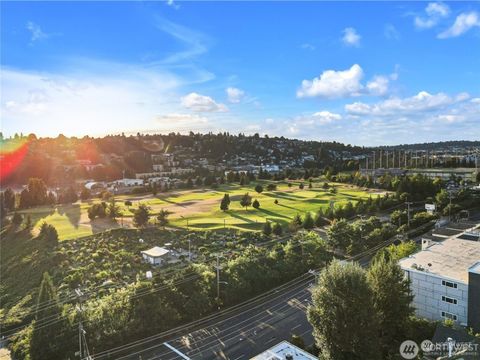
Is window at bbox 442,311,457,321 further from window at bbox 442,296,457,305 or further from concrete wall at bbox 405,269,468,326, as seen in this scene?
window at bbox 442,296,457,305

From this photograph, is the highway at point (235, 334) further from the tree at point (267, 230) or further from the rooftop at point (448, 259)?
the tree at point (267, 230)

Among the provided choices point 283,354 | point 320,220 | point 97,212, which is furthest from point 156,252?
point 320,220

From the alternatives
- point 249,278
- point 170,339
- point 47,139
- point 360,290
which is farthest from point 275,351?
point 47,139

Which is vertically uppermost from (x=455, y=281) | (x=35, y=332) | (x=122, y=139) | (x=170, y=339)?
(x=122, y=139)

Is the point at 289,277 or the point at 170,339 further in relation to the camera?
the point at 289,277

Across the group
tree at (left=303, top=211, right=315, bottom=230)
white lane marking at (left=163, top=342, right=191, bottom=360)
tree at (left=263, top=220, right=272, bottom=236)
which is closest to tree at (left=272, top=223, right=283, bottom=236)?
tree at (left=263, top=220, right=272, bottom=236)

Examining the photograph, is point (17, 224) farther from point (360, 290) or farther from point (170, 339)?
point (360, 290)
